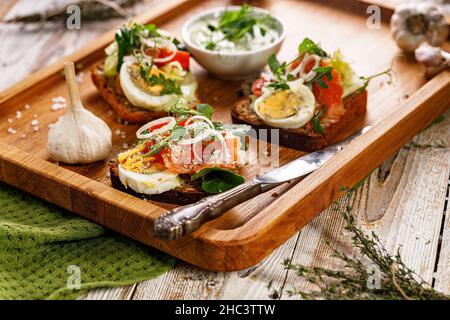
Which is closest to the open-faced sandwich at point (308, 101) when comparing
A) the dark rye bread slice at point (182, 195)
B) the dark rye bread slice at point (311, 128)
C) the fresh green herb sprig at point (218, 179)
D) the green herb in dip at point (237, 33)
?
the dark rye bread slice at point (311, 128)

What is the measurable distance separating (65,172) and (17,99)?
1100 mm

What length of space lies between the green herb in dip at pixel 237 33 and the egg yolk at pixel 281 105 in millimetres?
730

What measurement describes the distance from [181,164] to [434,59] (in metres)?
2.11

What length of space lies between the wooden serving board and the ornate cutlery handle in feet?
0.33

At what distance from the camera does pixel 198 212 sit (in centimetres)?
380

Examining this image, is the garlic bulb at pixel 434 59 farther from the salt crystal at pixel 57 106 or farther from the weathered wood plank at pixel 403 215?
the salt crystal at pixel 57 106

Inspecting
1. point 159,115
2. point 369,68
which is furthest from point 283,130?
point 369,68

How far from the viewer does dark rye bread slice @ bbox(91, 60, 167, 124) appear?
5082 millimetres

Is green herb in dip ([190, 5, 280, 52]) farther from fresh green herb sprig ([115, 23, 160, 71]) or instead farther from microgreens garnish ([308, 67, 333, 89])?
microgreens garnish ([308, 67, 333, 89])

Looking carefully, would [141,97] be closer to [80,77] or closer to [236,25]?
[80,77]

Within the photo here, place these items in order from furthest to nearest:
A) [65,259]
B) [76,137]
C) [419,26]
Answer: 1. [419,26]
2. [76,137]
3. [65,259]

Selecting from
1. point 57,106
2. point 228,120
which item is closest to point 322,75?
point 228,120

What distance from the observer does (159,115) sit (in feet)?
16.8

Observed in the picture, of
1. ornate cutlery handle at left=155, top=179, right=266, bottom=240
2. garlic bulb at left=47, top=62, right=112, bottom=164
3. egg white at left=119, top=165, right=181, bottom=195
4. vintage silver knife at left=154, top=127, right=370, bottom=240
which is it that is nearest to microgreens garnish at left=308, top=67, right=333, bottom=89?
vintage silver knife at left=154, top=127, right=370, bottom=240
